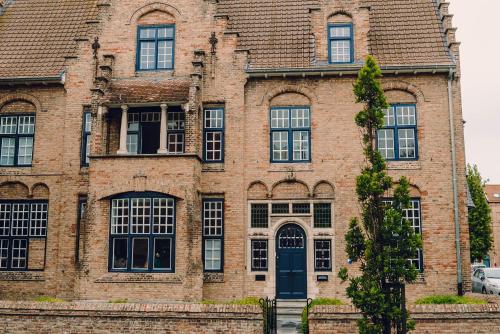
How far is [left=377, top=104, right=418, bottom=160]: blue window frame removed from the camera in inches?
859

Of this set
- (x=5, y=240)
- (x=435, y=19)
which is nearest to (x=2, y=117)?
(x=5, y=240)

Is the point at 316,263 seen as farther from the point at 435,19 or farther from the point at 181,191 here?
the point at 435,19

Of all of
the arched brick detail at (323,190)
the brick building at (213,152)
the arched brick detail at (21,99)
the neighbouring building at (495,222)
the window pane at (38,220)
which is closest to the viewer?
the brick building at (213,152)

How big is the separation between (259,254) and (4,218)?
1055cm

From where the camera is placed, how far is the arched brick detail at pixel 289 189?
2183 cm

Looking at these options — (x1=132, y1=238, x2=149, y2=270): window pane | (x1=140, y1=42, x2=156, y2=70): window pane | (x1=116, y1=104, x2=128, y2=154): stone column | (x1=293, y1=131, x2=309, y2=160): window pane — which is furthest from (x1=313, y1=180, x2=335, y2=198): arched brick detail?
(x1=140, y1=42, x2=156, y2=70): window pane

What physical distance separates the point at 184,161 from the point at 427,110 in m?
9.59

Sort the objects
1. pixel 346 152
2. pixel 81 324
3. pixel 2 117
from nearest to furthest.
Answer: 1. pixel 81 324
2. pixel 346 152
3. pixel 2 117

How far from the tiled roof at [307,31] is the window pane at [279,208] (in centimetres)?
551

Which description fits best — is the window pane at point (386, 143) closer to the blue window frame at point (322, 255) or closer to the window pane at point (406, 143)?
the window pane at point (406, 143)

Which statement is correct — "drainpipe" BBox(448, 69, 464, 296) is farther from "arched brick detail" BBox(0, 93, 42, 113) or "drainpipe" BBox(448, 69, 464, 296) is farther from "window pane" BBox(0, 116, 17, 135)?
"window pane" BBox(0, 116, 17, 135)

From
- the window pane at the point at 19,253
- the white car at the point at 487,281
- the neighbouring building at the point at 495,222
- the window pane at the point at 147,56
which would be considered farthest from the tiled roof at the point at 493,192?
the window pane at the point at 19,253

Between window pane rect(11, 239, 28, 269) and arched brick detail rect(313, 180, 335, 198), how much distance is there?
11.8 metres

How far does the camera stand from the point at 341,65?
72.9 ft
